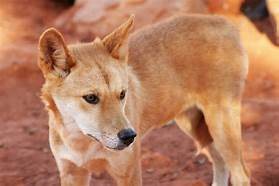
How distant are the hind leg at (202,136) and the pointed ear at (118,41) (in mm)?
1558

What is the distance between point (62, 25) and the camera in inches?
446

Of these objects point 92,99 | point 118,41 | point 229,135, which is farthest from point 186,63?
point 92,99

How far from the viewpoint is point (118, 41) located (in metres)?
5.03

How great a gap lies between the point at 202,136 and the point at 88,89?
7.35 feet

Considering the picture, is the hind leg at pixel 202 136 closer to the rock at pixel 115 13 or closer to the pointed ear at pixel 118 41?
the pointed ear at pixel 118 41

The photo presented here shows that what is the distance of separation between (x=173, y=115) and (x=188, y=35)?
795 millimetres

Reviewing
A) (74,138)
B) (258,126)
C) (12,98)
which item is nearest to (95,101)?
(74,138)

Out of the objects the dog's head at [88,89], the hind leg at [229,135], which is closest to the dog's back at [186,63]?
the hind leg at [229,135]

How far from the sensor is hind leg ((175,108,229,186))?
6.45m

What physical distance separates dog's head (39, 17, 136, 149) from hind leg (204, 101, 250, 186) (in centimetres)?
152

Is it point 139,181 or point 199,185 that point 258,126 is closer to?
point 199,185

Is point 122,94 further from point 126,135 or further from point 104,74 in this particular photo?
point 126,135

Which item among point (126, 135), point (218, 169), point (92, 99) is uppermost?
point (92, 99)


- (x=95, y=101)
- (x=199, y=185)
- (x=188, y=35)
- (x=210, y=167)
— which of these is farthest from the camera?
(x=210, y=167)
